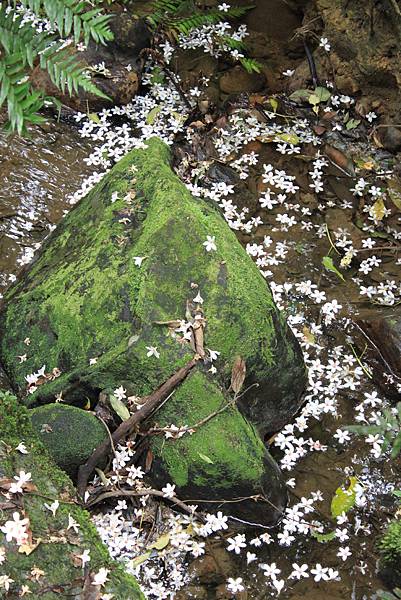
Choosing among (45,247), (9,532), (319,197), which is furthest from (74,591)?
(319,197)

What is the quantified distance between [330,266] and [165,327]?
193 centimetres

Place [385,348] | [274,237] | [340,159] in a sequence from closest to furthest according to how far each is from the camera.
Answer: [385,348] → [274,237] → [340,159]

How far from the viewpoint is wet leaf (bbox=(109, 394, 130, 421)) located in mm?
4438

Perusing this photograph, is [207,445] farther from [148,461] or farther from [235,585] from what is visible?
[235,585]

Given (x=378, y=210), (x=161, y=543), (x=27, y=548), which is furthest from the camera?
(x=378, y=210)

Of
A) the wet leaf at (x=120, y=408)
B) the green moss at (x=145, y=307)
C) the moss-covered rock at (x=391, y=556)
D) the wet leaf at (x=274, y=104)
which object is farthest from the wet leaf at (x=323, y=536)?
the wet leaf at (x=274, y=104)

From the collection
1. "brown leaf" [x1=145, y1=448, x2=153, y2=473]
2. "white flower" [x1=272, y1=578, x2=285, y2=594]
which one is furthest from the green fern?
"white flower" [x1=272, y1=578, x2=285, y2=594]

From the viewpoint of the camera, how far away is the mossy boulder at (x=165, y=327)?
4484mm

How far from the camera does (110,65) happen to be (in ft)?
23.0

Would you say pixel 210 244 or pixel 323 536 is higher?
pixel 210 244

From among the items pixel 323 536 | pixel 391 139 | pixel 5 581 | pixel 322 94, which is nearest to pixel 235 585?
pixel 323 536

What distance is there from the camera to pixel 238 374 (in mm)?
4598

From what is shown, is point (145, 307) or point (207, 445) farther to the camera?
point (145, 307)

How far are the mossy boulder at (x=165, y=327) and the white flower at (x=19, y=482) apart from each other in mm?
1169
